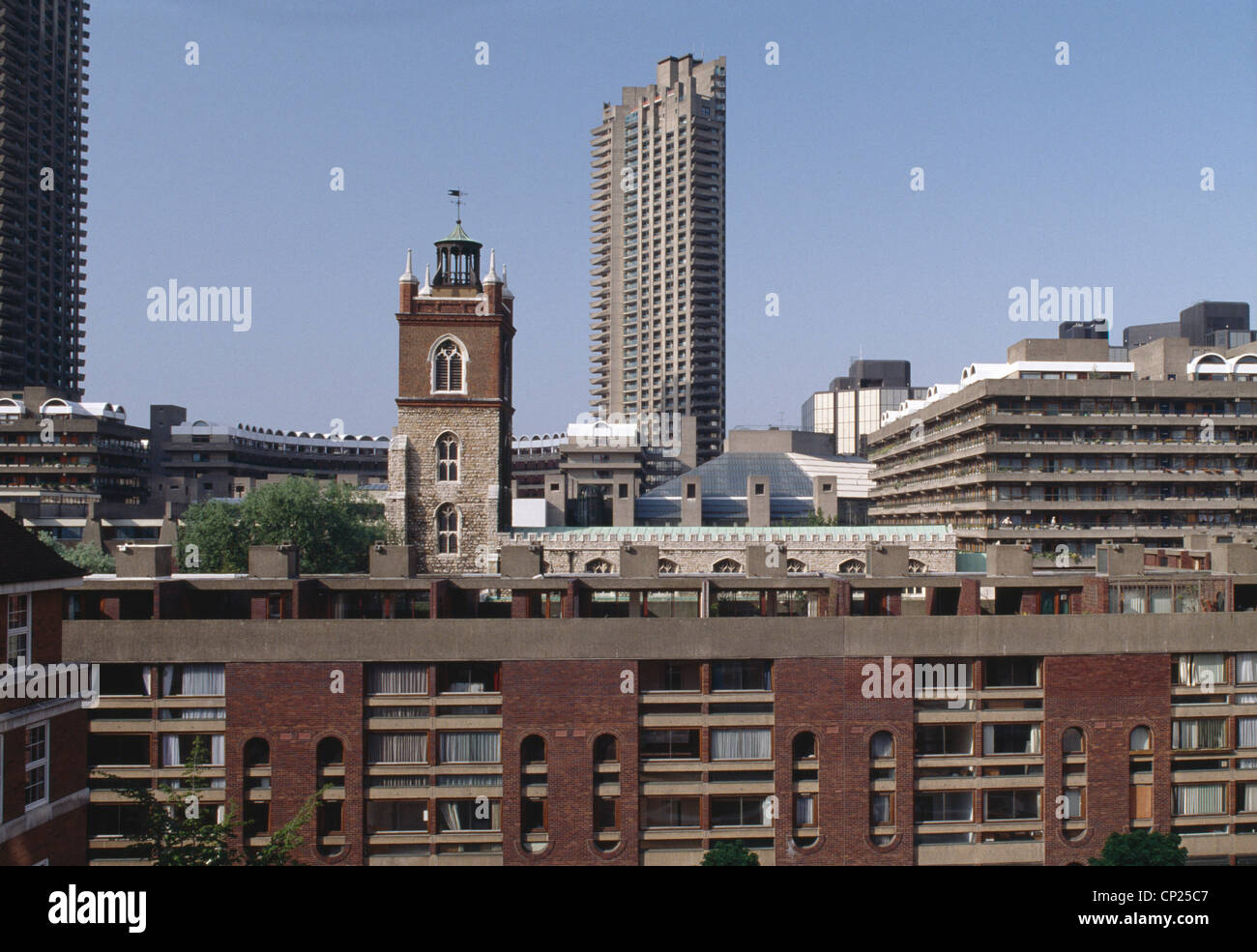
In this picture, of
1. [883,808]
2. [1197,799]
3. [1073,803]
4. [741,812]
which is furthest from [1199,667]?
[741,812]

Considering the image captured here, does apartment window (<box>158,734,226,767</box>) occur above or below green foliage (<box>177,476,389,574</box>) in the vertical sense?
below

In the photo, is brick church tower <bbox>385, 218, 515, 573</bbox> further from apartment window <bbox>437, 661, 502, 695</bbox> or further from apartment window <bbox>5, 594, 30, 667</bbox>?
apartment window <bbox>5, 594, 30, 667</bbox>

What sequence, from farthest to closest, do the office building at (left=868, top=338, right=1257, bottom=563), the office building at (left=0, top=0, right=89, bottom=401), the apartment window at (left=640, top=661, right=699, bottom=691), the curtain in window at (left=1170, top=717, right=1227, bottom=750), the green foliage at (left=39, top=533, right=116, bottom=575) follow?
the office building at (left=0, top=0, right=89, bottom=401) < the office building at (left=868, top=338, right=1257, bottom=563) < the green foliage at (left=39, top=533, right=116, bottom=575) < the curtain in window at (left=1170, top=717, right=1227, bottom=750) < the apartment window at (left=640, top=661, right=699, bottom=691)

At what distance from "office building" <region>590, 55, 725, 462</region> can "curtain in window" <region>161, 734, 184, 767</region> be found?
138 meters

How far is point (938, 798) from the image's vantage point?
2794 centimetres

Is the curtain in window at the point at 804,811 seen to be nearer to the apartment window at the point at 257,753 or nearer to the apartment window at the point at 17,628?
the apartment window at the point at 257,753

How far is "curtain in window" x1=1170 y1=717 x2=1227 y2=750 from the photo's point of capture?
28469mm

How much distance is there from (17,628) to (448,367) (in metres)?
54.4

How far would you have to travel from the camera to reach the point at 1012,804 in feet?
91.9

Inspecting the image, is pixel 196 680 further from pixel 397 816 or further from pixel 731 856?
pixel 731 856

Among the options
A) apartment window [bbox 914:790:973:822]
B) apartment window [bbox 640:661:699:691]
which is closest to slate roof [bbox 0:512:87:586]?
apartment window [bbox 640:661:699:691]

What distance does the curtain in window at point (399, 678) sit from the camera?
2745cm

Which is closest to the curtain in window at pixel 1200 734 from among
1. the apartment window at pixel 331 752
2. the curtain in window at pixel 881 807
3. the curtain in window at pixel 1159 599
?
A: the curtain in window at pixel 1159 599

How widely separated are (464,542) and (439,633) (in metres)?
41.9
